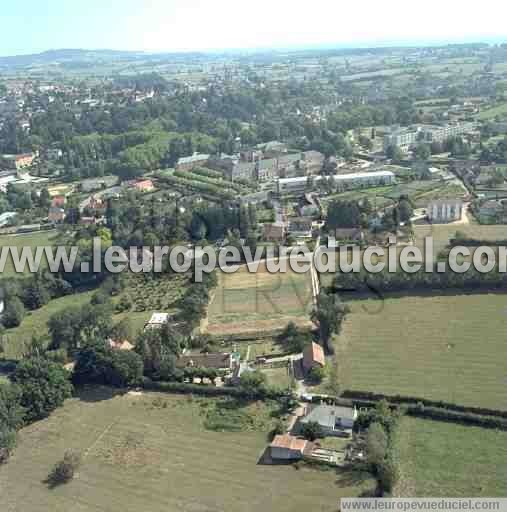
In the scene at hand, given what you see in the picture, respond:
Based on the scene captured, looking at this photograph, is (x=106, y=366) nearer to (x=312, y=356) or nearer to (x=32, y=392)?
(x=32, y=392)

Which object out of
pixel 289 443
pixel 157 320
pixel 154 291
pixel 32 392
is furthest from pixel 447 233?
pixel 32 392

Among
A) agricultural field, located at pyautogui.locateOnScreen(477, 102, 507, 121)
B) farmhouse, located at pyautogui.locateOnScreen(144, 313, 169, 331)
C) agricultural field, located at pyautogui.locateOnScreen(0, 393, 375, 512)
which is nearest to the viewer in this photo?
agricultural field, located at pyautogui.locateOnScreen(0, 393, 375, 512)

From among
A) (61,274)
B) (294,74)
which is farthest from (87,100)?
(61,274)

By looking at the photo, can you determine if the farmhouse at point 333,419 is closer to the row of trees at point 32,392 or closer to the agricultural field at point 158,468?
the agricultural field at point 158,468

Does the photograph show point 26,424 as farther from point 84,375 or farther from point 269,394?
point 269,394

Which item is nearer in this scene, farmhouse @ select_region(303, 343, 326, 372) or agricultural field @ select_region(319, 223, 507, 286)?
farmhouse @ select_region(303, 343, 326, 372)

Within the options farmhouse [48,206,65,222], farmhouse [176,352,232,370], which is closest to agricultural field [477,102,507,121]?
farmhouse [48,206,65,222]

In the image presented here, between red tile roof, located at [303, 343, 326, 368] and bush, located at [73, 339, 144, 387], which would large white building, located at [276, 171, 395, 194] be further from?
bush, located at [73, 339, 144, 387]

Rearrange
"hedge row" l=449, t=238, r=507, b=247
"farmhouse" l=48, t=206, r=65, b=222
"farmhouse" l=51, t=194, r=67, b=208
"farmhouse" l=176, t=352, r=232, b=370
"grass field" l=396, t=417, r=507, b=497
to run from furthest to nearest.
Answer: "farmhouse" l=51, t=194, r=67, b=208 → "farmhouse" l=48, t=206, r=65, b=222 → "hedge row" l=449, t=238, r=507, b=247 → "farmhouse" l=176, t=352, r=232, b=370 → "grass field" l=396, t=417, r=507, b=497
